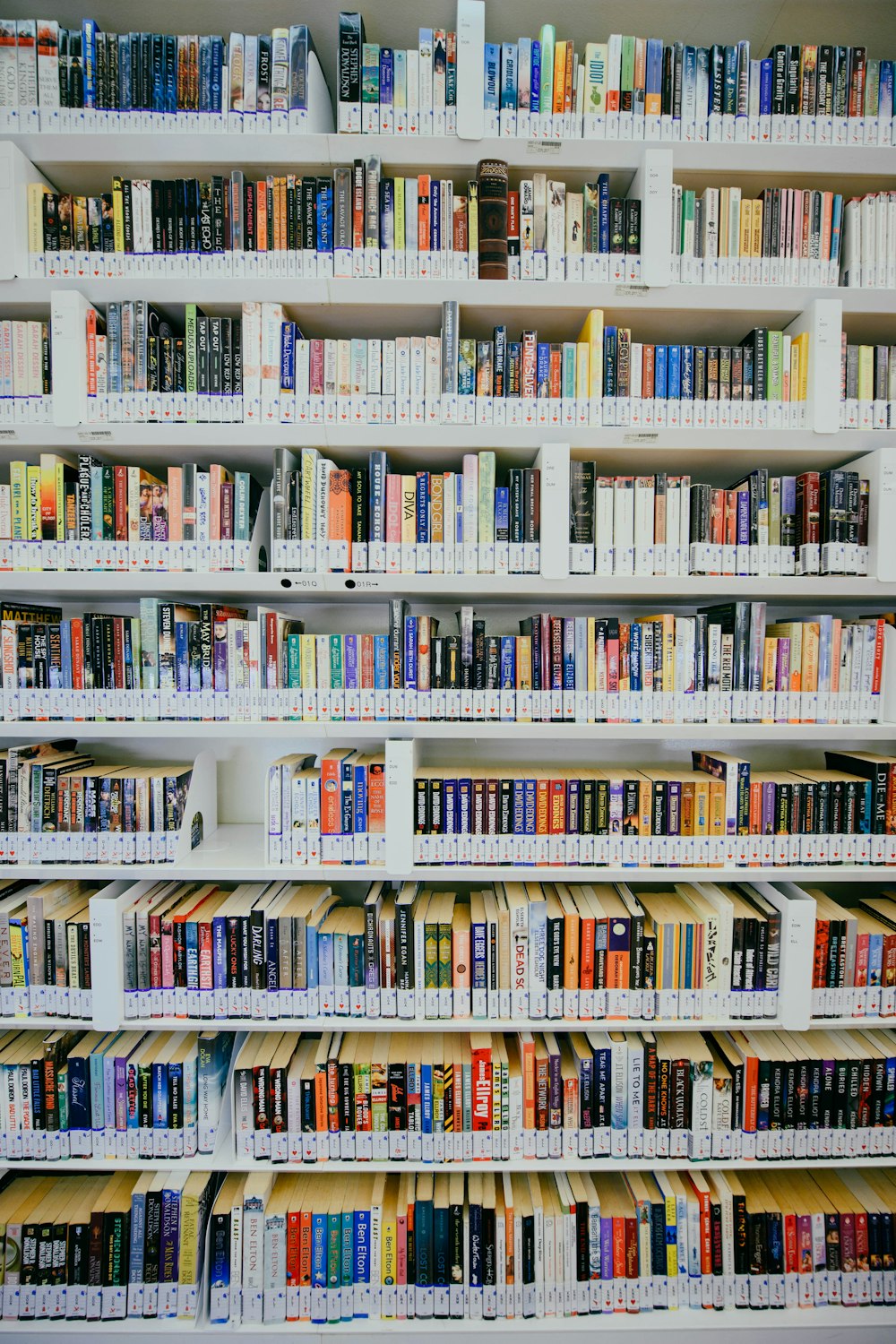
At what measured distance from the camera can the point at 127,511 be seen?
1.80 m

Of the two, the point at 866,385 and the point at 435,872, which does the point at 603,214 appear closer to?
the point at 866,385

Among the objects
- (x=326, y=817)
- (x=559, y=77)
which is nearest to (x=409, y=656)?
(x=326, y=817)

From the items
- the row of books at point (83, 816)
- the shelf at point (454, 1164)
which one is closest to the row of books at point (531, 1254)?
the shelf at point (454, 1164)

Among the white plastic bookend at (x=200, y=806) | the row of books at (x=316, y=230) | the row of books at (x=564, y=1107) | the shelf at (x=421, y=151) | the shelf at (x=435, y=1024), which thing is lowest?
the row of books at (x=564, y=1107)

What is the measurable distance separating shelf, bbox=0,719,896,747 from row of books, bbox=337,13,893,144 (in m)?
1.72

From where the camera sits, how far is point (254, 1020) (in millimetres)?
1821

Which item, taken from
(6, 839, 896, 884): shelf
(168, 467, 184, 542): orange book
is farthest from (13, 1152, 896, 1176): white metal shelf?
(168, 467, 184, 542): orange book

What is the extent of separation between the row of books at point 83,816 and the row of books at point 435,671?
0.20m

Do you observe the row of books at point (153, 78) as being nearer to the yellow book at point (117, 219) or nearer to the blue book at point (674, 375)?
the yellow book at point (117, 219)

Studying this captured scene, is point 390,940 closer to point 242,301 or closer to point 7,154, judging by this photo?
point 242,301

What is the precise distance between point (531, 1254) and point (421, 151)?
3280 millimetres

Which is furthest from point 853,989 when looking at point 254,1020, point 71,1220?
point 71,1220

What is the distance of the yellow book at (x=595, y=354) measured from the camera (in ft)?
5.78

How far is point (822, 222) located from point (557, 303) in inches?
33.6
